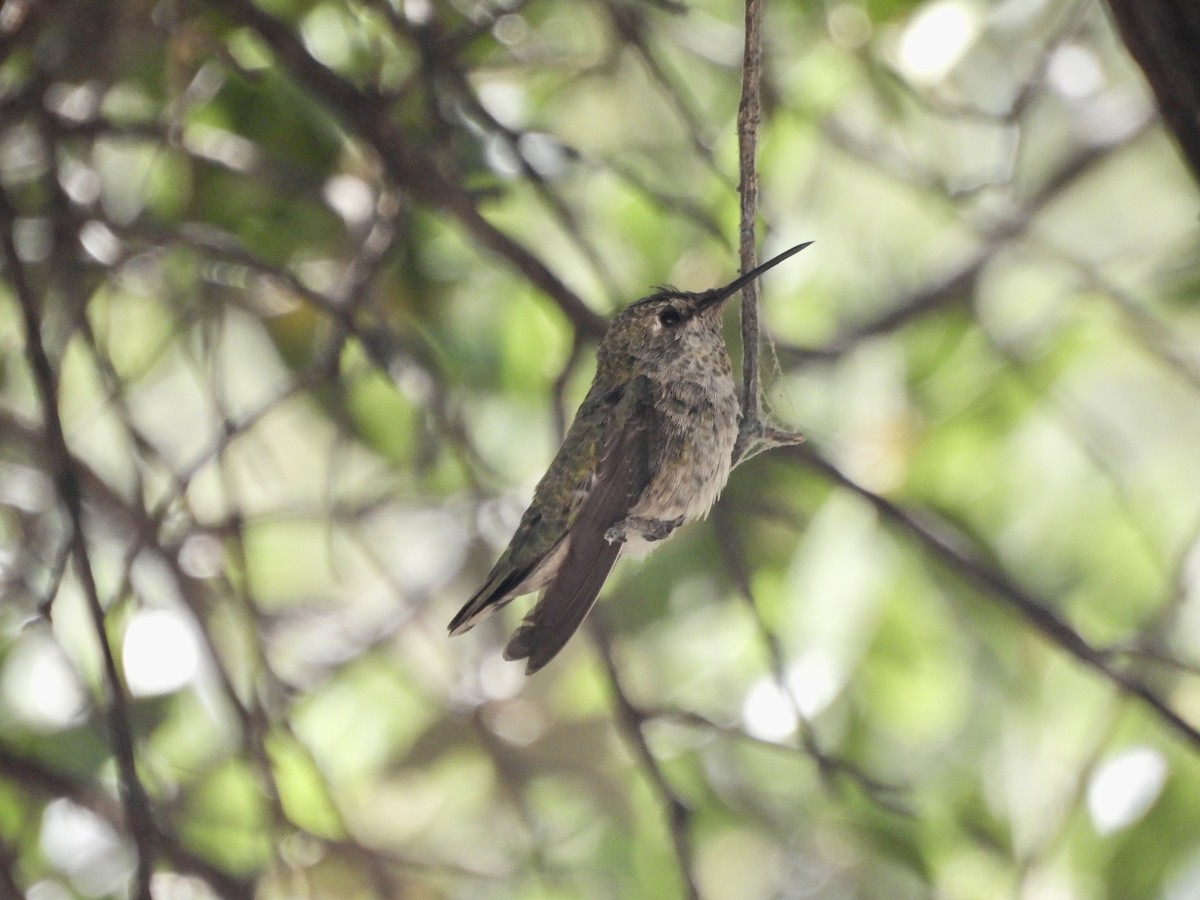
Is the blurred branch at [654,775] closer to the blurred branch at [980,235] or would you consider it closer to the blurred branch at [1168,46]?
the blurred branch at [980,235]

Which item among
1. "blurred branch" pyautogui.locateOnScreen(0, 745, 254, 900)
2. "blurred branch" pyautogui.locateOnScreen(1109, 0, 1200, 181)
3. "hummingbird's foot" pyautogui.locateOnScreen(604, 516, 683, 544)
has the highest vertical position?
"blurred branch" pyautogui.locateOnScreen(1109, 0, 1200, 181)

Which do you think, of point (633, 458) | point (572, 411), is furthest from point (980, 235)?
point (633, 458)

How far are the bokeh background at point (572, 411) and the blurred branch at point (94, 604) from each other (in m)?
0.28

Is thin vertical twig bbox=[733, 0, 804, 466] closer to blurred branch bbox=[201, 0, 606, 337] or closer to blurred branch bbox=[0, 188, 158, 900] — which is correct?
blurred branch bbox=[201, 0, 606, 337]

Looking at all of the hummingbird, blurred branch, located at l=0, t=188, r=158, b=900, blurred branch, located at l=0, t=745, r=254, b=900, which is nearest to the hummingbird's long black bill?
the hummingbird

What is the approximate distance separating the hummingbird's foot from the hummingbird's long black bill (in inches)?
19.3

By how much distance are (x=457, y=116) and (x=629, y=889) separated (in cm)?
210

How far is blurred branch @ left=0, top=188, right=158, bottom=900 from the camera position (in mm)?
2135

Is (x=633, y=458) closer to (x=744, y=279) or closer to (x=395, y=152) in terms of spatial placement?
(x=744, y=279)

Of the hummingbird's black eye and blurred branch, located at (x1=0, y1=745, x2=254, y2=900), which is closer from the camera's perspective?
blurred branch, located at (x1=0, y1=745, x2=254, y2=900)

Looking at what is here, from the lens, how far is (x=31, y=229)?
3291 mm

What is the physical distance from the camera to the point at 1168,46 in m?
1.87

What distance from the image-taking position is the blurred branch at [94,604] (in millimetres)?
2135

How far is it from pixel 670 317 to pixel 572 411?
0.84 metres
